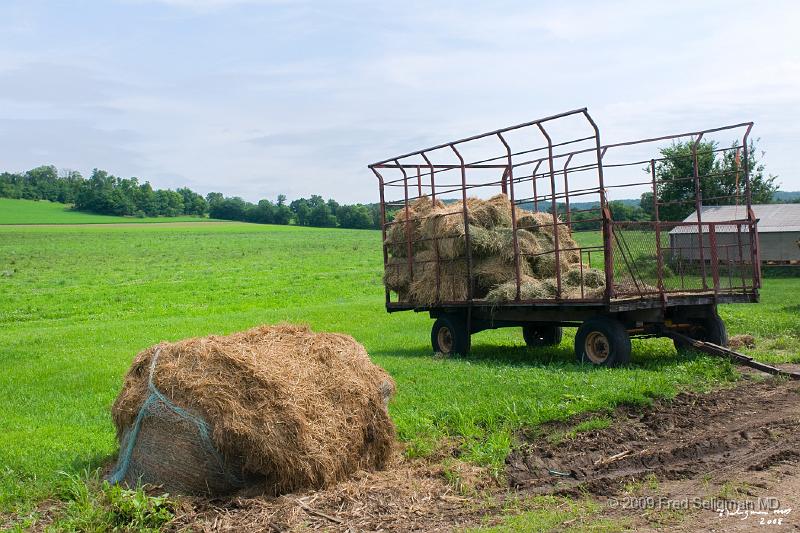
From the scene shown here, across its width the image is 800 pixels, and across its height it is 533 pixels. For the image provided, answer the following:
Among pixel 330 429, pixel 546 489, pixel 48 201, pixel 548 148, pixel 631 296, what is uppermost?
pixel 48 201

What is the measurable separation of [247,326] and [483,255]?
8.87 m

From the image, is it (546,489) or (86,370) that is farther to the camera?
(86,370)

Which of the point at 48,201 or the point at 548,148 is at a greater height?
the point at 48,201

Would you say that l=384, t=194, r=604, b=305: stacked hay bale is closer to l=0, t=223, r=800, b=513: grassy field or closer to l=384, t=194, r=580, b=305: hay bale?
l=384, t=194, r=580, b=305: hay bale

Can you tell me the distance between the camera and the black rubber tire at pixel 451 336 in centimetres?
1487

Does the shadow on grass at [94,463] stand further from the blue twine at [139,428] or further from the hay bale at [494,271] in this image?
the hay bale at [494,271]

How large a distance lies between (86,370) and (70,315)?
14.0 metres

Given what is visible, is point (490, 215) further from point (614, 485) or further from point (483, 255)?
point (614, 485)

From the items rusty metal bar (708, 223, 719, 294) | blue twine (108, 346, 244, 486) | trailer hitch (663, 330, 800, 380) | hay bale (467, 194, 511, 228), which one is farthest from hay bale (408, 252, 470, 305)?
blue twine (108, 346, 244, 486)

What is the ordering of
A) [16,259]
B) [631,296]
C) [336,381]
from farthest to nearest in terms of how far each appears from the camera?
[16,259] < [631,296] < [336,381]

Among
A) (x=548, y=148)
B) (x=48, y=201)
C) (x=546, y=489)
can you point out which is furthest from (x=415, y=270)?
(x=48, y=201)

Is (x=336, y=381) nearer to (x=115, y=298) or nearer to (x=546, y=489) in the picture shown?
(x=546, y=489)

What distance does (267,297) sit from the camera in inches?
1222

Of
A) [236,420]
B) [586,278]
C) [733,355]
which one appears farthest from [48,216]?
[236,420]
